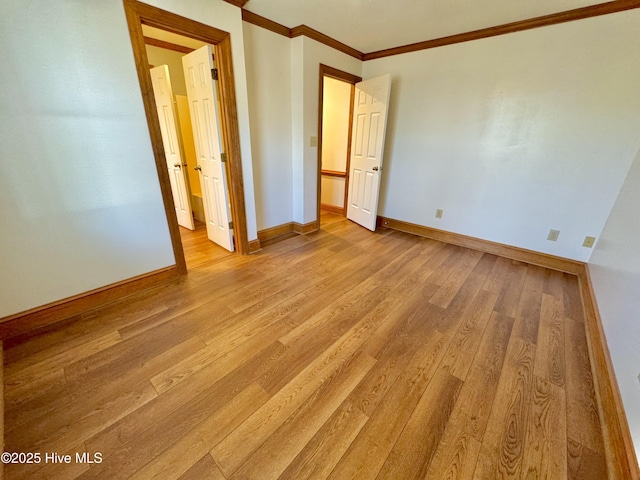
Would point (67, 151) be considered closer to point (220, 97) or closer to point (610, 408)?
point (220, 97)

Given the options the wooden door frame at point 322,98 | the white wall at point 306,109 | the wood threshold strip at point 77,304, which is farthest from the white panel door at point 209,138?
the wooden door frame at point 322,98

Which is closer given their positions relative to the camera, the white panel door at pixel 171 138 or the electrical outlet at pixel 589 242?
the electrical outlet at pixel 589 242

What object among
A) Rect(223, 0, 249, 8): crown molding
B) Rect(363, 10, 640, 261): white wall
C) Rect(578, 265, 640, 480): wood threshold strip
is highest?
Rect(223, 0, 249, 8): crown molding

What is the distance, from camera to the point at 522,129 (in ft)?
8.68

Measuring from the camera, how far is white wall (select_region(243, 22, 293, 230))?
2678 mm

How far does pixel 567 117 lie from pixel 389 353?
276 centimetres

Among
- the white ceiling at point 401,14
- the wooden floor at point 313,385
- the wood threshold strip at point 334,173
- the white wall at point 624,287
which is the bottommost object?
the wooden floor at point 313,385

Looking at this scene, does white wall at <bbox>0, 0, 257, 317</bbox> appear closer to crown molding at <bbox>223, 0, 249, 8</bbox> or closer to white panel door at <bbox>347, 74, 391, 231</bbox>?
crown molding at <bbox>223, 0, 249, 8</bbox>

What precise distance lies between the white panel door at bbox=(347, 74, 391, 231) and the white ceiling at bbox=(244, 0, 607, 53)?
22.0 inches

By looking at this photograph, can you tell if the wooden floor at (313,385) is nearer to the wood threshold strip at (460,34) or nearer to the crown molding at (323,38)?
the wood threshold strip at (460,34)

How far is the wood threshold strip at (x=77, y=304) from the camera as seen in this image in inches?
65.0

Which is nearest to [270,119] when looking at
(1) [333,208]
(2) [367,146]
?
(2) [367,146]

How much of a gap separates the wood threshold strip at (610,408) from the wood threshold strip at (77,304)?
2.92 metres

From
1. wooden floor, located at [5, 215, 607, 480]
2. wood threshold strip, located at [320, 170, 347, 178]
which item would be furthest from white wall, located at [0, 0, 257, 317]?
wood threshold strip, located at [320, 170, 347, 178]
